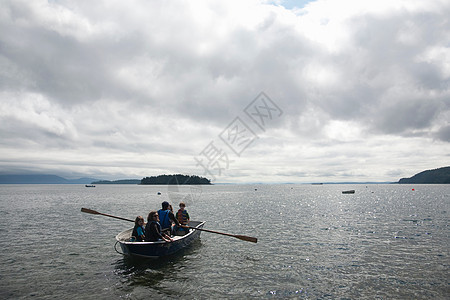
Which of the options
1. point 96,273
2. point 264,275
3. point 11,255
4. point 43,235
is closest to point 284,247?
point 264,275

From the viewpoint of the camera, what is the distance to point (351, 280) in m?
13.8

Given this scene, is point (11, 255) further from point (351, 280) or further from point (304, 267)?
point (351, 280)

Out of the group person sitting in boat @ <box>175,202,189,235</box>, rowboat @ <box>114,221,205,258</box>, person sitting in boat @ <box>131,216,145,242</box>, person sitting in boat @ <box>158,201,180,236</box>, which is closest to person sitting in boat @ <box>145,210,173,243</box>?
rowboat @ <box>114,221,205,258</box>

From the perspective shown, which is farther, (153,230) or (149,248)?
(153,230)

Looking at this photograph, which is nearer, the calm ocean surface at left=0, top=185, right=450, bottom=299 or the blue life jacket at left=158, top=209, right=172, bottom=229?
the calm ocean surface at left=0, top=185, right=450, bottom=299

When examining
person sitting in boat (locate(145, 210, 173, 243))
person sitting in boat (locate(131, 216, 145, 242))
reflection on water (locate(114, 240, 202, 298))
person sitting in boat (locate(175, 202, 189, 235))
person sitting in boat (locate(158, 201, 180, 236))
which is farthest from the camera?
person sitting in boat (locate(175, 202, 189, 235))

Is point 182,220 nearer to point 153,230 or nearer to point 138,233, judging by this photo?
point 138,233

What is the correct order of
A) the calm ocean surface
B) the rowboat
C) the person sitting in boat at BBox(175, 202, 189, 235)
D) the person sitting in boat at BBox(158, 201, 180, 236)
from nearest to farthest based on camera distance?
1. the calm ocean surface
2. the rowboat
3. the person sitting in boat at BBox(158, 201, 180, 236)
4. the person sitting in boat at BBox(175, 202, 189, 235)

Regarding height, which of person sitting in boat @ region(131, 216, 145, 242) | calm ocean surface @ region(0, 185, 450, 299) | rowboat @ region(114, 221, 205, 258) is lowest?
calm ocean surface @ region(0, 185, 450, 299)

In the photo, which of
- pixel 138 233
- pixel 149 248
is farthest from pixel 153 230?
pixel 138 233

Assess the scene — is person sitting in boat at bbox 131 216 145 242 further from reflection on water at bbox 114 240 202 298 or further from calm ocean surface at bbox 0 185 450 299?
calm ocean surface at bbox 0 185 450 299

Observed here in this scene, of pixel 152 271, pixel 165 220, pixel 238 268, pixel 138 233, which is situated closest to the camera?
pixel 152 271

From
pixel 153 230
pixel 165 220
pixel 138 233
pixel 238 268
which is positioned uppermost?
pixel 165 220

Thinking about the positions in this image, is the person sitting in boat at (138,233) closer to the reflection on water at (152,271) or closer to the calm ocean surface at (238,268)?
the reflection on water at (152,271)
